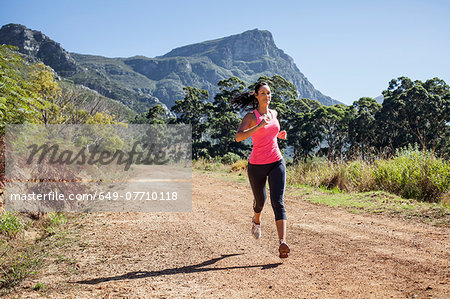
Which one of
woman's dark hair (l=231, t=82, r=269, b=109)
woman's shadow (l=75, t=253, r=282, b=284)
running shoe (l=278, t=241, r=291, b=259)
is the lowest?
woman's shadow (l=75, t=253, r=282, b=284)

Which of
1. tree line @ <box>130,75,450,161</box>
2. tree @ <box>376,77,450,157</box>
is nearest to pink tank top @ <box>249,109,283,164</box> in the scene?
tree line @ <box>130,75,450,161</box>

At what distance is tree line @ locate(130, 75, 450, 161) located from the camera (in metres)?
28.5

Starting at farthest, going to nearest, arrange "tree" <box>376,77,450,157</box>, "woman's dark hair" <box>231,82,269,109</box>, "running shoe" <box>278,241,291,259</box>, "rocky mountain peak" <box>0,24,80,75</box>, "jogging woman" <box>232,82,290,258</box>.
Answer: "rocky mountain peak" <box>0,24,80,75</box> < "tree" <box>376,77,450,157</box> < "woman's dark hair" <box>231,82,269,109</box> < "jogging woman" <box>232,82,290,258</box> < "running shoe" <box>278,241,291,259</box>

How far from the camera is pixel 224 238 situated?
16.6ft

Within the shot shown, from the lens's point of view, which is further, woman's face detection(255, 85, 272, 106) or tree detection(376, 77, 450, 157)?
tree detection(376, 77, 450, 157)

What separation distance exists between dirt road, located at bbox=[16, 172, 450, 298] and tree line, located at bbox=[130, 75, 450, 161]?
1875 cm

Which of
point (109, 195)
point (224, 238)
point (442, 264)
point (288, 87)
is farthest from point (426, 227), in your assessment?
point (288, 87)

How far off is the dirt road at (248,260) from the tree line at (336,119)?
18.7 metres

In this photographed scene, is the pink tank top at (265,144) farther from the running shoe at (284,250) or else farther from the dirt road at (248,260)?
the dirt road at (248,260)

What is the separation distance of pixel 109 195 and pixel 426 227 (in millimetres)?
7943

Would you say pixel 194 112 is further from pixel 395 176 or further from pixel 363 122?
pixel 395 176

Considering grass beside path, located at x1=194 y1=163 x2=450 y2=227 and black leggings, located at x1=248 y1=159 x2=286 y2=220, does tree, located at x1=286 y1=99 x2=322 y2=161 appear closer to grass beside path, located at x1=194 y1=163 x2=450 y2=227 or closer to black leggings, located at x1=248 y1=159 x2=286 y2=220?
grass beside path, located at x1=194 y1=163 x2=450 y2=227

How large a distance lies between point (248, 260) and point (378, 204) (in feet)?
15.4

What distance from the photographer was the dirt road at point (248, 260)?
3109mm
